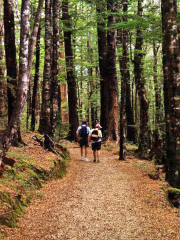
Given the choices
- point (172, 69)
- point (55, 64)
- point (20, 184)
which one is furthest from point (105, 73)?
point (20, 184)

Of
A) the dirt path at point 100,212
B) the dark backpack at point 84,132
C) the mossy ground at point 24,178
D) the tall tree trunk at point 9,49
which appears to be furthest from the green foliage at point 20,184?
the dark backpack at point 84,132

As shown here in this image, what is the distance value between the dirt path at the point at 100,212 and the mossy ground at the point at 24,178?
235mm

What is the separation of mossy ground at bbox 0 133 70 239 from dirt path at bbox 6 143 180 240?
0.77 ft

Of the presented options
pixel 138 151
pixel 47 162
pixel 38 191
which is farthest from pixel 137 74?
pixel 38 191

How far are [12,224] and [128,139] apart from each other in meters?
18.0

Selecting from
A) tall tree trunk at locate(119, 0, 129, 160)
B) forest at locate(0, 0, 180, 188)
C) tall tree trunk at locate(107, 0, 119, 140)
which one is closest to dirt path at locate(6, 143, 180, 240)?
forest at locate(0, 0, 180, 188)

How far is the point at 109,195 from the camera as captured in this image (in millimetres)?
7336

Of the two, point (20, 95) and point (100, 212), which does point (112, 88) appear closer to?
point (20, 95)

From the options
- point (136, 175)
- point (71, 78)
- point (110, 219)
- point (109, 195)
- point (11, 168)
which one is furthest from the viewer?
point (71, 78)

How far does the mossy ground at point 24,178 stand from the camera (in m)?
5.07

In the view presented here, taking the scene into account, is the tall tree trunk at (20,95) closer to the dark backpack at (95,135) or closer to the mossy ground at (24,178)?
the mossy ground at (24,178)

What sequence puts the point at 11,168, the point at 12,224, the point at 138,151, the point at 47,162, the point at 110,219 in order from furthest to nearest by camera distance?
1. the point at 138,151
2. the point at 47,162
3. the point at 11,168
4. the point at 110,219
5. the point at 12,224

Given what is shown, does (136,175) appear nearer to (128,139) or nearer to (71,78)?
(71,78)

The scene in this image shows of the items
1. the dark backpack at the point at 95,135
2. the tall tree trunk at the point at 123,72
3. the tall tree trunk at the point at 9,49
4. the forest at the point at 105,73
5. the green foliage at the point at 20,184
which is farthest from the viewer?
the dark backpack at the point at 95,135
